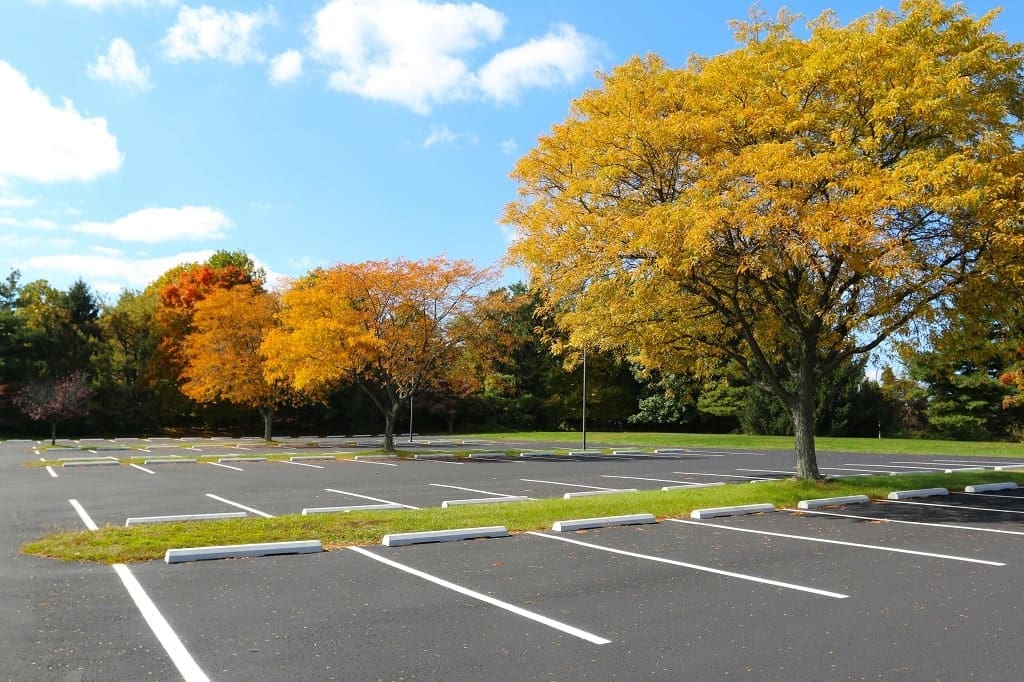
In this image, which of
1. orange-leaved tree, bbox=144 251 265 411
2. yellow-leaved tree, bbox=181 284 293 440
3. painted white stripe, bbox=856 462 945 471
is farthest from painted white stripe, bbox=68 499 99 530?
orange-leaved tree, bbox=144 251 265 411

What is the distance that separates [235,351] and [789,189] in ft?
104

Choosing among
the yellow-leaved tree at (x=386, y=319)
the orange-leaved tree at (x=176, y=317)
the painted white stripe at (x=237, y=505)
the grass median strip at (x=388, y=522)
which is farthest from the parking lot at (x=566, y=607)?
the orange-leaved tree at (x=176, y=317)

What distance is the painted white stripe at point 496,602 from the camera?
556 centimetres

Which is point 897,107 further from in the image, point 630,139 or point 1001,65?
point 630,139

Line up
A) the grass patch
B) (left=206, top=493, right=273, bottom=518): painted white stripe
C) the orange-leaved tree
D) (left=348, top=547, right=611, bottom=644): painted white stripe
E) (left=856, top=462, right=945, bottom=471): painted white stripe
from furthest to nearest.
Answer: the orange-leaved tree → the grass patch → (left=856, top=462, right=945, bottom=471): painted white stripe → (left=206, top=493, right=273, bottom=518): painted white stripe → (left=348, top=547, right=611, bottom=644): painted white stripe

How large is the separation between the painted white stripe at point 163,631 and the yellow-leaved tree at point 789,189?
28.0ft

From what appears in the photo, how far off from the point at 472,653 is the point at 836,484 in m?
12.1

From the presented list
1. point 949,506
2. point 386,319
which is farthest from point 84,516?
point 386,319

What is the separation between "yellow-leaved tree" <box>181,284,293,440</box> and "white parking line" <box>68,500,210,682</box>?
1183 inches

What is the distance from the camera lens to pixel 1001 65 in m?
12.9

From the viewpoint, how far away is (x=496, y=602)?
6.49 m

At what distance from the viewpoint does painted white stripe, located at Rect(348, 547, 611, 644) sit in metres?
5.56

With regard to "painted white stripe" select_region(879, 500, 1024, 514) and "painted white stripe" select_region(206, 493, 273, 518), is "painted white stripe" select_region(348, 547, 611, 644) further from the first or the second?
"painted white stripe" select_region(879, 500, 1024, 514)

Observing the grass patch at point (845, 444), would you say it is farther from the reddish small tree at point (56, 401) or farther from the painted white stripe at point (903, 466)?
the reddish small tree at point (56, 401)
